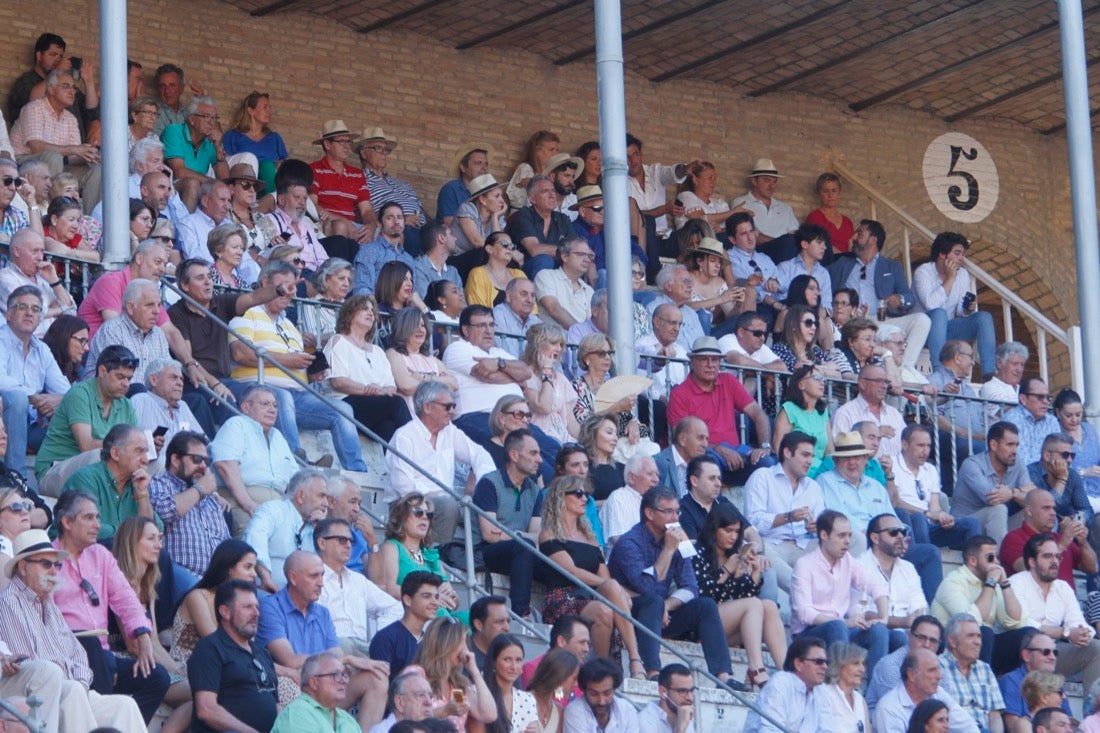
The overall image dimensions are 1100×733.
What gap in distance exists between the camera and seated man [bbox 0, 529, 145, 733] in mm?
8195

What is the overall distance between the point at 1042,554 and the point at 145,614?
545 centimetres

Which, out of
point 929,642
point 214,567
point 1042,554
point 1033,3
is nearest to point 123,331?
point 214,567

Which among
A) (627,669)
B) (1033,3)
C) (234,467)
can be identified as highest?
(1033,3)

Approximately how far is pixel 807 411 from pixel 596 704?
394 centimetres

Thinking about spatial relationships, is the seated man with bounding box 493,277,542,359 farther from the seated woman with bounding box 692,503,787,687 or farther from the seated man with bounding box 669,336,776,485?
the seated woman with bounding box 692,503,787,687

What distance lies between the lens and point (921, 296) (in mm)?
17219

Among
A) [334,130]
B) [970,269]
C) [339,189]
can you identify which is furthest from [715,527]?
[970,269]

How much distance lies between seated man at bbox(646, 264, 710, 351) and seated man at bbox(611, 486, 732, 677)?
369 cm

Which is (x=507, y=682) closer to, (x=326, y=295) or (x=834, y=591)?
(x=834, y=591)

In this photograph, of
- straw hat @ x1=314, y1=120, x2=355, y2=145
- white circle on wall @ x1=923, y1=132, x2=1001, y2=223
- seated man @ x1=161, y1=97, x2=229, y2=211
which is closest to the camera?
seated man @ x1=161, y1=97, x2=229, y2=211

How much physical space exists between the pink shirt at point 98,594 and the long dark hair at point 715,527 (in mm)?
3129

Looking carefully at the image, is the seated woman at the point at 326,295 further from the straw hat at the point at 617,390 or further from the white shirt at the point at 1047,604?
the white shirt at the point at 1047,604

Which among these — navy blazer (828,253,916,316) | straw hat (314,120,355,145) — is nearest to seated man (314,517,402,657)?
straw hat (314,120,355,145)

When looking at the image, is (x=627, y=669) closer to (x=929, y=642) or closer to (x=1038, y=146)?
(x=929, y=642)
